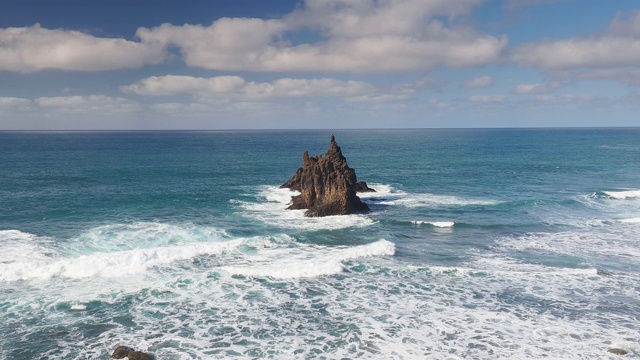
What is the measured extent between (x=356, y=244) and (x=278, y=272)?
34.7 feet

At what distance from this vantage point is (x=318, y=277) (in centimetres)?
3622

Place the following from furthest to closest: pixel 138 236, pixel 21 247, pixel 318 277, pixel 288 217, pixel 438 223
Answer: pixel 288 217
pixel 438 223
pixel 138 236
pixel 21 247
pixel 318 277

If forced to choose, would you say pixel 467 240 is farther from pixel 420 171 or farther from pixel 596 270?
pixel 420 171

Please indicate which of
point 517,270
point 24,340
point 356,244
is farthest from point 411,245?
point 24,340

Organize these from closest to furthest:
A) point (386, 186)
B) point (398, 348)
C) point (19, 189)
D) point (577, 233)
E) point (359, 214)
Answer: point (398, 348), point (577, 233), point (359, 214), point (19, 189), point (386, 186)

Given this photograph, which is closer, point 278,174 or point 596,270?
point 596,270

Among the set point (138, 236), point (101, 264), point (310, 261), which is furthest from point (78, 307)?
point (310, 261)

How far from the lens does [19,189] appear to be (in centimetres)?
7350

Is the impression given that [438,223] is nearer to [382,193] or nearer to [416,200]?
[416,200]

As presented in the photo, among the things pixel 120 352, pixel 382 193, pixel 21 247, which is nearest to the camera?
pixel 120 352

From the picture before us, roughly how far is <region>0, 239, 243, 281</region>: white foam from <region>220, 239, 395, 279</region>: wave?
18.3 feet

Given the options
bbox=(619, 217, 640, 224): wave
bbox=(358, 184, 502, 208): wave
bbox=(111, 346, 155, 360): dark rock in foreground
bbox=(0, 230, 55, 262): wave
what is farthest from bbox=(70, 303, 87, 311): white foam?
bbox=(619, 217, 640, 224): wave

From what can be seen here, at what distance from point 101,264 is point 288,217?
23.5 metres

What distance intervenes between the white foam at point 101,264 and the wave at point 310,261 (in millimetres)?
5579
